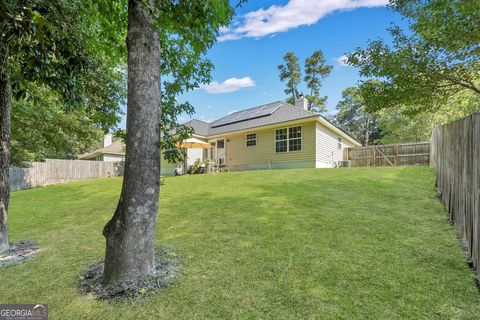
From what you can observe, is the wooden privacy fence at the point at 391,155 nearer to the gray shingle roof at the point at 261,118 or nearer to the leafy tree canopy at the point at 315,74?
the gray shingle roof at the point at 261,118

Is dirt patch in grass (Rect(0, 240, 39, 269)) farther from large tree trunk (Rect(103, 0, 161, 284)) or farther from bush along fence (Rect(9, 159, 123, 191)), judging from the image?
bush along fence (Rect(9, 159, 123, 191))

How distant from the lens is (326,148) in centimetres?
1480

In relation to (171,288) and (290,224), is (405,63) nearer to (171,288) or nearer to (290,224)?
(290,224)

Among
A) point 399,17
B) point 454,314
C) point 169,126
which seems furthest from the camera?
point 399,17

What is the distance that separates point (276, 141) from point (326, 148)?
299 centimetres

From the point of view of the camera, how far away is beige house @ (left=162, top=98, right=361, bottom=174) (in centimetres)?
1375

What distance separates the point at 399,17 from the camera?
754 cm

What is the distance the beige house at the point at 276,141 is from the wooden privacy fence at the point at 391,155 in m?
0.99

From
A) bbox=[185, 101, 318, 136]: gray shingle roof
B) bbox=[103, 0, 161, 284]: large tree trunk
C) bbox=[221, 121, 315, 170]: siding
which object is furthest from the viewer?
bbox=[185, 101, 318, 136]: gray shingle roof

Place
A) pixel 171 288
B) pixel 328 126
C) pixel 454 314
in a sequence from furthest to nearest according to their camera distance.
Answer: pixel 328 126, pixel 171 288, pixel 454 314

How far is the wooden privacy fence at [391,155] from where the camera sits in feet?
48.0

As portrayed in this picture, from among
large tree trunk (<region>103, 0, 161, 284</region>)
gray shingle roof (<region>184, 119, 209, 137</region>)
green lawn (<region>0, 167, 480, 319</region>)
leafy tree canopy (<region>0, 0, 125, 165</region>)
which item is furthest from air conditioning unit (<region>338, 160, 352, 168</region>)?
large tree trunk (<region>103, 0, 161, 284</region>)

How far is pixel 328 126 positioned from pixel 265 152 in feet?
13.2

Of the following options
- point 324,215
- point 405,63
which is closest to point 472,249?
point 324,215
